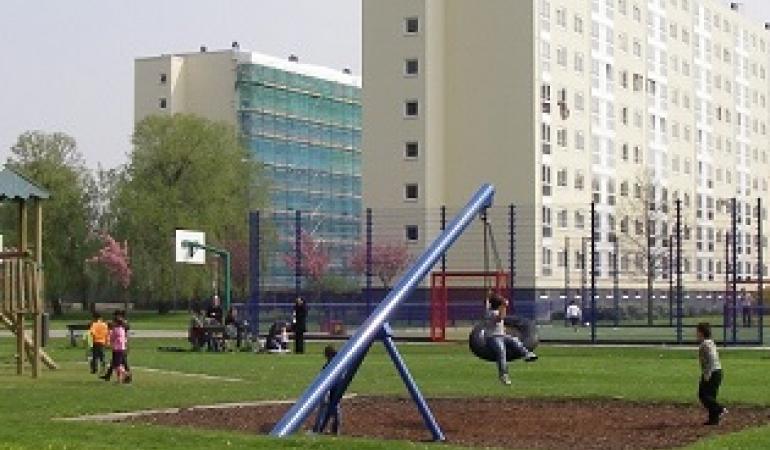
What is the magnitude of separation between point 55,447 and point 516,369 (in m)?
21.1

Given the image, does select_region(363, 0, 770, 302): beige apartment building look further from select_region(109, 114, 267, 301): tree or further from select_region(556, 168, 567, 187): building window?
select_region(109, 114, 267, 301): tree

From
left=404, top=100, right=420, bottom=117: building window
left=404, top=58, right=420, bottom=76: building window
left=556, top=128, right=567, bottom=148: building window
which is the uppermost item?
left=404, top=58, right=420, bottom=76: building window

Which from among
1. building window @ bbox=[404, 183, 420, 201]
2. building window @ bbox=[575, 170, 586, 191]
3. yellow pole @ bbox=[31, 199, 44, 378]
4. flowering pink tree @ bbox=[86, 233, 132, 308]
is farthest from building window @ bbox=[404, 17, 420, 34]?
yellow pole @ bbox=[31, 199, 44, 378]

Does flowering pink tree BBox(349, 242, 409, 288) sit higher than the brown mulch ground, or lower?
higher

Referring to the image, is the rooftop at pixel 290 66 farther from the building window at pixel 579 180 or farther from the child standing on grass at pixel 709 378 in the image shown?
the child standing on grass at pixel 709 378

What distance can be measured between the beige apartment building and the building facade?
34868 mm

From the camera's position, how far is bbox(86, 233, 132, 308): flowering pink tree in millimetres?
95438

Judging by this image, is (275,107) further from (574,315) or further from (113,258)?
(574,315)

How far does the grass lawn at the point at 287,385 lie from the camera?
17.1m

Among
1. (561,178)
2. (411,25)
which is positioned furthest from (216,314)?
(561,178)

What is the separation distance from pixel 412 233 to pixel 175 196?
16.5 meters

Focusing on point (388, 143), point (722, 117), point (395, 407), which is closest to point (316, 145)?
point (722, 117)

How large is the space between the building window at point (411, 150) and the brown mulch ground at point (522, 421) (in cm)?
6400

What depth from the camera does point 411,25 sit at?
89438mm
